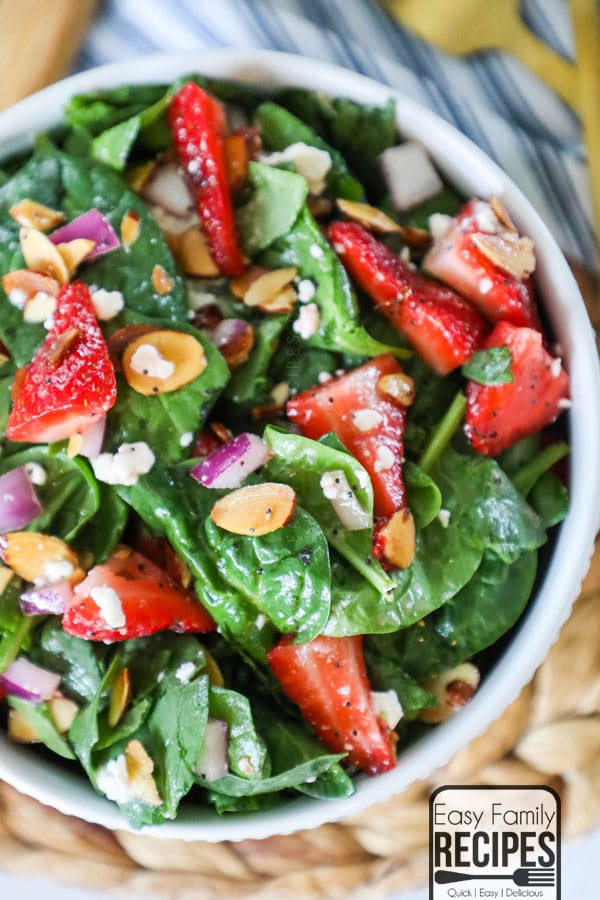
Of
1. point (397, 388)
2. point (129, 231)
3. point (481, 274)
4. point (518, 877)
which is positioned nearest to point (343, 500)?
point (397, 388)

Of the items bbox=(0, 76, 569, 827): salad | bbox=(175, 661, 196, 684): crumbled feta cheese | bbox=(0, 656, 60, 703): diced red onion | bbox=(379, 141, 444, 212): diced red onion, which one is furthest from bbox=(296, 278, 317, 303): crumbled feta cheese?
bbox=(0, 656, 60, 703): diced red onion

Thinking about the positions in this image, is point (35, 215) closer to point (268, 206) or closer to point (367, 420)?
point (268, 206)

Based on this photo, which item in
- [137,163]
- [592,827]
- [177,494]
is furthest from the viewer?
[592,827]

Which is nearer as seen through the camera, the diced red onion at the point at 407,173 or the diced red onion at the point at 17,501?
the diced red onion at the point at 17,501

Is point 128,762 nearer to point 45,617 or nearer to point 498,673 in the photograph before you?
point 45,617

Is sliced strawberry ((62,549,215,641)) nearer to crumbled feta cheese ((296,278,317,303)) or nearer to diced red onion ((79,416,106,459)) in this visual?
diced red onion ((79,416,106,459))

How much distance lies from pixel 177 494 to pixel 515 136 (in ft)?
3.19

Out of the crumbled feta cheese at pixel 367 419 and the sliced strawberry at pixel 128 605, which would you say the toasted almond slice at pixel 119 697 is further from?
the crumbled feta cheese at pixel 367 419

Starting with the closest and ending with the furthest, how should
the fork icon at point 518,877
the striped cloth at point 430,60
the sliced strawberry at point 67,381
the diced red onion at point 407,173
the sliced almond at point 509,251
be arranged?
the sliced strawberry at point 67,381 < the sliced almond at point 509,251 < the diced red onion at point 407,173 < the fork icon at point 518,877 < the striped cloth at point 430,60

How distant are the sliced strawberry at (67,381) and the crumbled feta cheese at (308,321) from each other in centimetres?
28

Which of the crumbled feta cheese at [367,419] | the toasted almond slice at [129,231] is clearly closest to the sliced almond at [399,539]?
the crumbled feta cheese at [367,419]

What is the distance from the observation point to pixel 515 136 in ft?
5.97

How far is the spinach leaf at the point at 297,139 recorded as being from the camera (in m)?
1.49

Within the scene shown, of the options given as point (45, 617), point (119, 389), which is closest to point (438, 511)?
point (119, 389)
